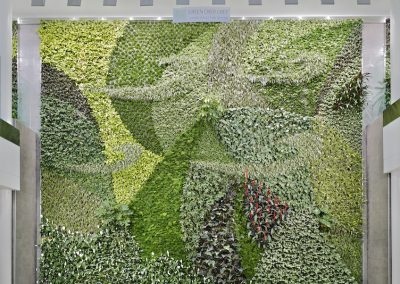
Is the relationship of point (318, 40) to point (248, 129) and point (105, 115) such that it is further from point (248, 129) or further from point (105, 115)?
point (105, 115)

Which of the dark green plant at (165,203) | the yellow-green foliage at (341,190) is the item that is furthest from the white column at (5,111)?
the yellow-green foliage at (341,190)

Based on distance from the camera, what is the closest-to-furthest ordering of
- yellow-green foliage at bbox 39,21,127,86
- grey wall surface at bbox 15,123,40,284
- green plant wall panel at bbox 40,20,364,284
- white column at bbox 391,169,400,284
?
white column at bbox 391,169,400,284 < grey wall surface at bbox 15,123,40,284 < green plant wall panel at bbox 40,20,364,284 < yellow-green foliage at bbox 39,21,127,86

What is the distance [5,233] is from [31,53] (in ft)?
8.58

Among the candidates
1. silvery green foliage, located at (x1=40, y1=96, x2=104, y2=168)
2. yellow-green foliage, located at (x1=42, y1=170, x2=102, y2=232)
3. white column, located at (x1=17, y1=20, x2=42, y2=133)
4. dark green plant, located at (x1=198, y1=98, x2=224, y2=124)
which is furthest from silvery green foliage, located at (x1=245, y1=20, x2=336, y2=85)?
white column, located at (x1=17, y1=20, x2=42, y2=133)

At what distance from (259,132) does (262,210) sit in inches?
42.6

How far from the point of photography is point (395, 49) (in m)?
7.57

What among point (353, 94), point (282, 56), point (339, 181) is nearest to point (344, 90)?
point (353, 94)

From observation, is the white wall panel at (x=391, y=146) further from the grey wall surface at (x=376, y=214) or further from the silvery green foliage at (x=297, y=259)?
the silvery green foliage at (x=297, y=259)

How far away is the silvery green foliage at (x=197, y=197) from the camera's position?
8.16 meters

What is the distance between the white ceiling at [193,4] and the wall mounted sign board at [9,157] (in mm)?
1859

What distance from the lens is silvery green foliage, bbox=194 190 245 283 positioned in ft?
26.5

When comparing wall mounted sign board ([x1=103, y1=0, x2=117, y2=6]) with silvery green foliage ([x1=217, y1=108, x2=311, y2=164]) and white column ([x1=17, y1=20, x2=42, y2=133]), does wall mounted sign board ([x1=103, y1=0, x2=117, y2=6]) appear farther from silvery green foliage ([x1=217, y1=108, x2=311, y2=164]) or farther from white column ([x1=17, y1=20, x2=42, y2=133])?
silvery green foliage ([x1=217, y1=108, x2=311, y2=164])

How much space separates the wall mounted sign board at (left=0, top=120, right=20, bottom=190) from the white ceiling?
6.10 ft

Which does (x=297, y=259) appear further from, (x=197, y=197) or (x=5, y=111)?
(x=5, y=111)
